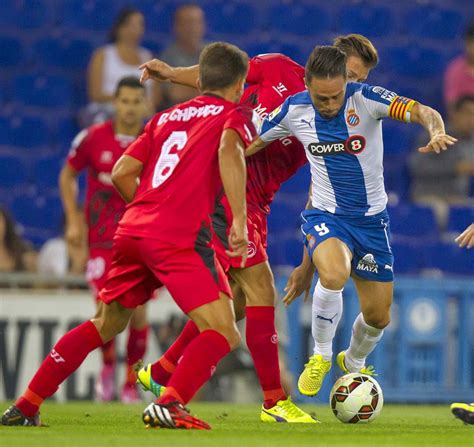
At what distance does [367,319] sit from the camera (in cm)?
798

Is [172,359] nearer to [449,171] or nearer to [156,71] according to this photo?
[156,71]

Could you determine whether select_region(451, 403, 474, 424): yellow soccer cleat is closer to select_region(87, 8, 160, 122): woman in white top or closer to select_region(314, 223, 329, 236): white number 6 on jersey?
select_region(314, 223, 329, 236): white number 6 on jersey

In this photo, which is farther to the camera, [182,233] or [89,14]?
[89,14]

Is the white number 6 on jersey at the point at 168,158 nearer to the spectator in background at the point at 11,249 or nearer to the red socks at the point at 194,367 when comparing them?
the red socks at the point at 194,367

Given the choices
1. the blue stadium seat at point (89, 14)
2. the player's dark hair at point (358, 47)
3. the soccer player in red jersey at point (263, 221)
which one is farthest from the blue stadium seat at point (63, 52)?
the player's dark hair at point (358, 47)

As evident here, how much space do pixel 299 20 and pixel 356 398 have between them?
869cm

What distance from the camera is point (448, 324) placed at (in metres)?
11.4

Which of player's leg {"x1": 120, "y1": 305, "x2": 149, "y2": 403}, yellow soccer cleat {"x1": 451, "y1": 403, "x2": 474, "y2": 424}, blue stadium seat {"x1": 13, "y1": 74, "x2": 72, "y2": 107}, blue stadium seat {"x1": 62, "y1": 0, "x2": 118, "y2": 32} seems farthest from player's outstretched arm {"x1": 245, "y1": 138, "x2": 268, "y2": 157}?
blue stadium seat {"x1": 62, "y1": 0, "x2": 118, "y2": 32}

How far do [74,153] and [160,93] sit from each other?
3.31 meters

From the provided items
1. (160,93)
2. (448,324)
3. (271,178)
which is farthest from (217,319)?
(160,93)

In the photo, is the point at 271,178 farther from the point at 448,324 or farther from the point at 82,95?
the point at 82,95

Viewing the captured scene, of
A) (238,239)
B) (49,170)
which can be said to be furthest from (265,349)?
(49,170)

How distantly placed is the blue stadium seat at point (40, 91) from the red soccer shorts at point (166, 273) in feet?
25.1

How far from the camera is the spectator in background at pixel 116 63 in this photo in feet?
43.5
